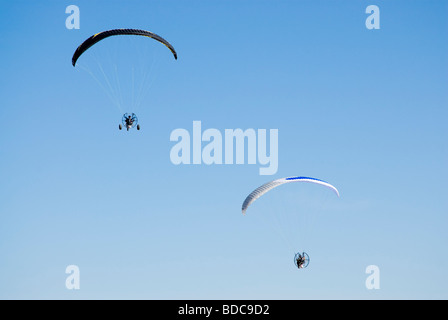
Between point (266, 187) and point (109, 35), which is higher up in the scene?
point (109, 35)

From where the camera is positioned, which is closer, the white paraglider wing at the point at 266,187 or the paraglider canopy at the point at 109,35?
the paraglider canopy at the point at 109,35

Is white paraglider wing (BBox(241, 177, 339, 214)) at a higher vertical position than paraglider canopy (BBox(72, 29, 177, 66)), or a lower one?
lower

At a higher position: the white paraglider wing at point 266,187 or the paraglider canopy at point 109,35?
the paraglider canopy at point 109,35

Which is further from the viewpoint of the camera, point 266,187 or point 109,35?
point 266,187

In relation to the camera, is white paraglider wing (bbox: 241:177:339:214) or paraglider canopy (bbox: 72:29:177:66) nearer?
paraglider canopy (bbox: 72:29:177:66)
